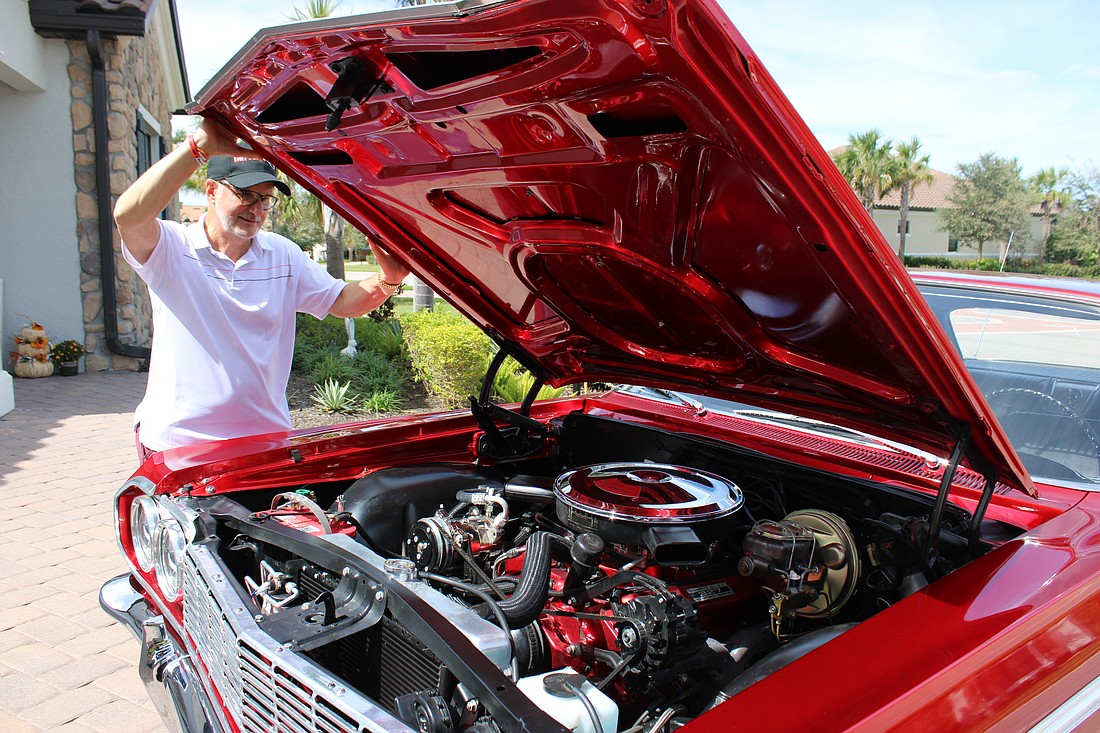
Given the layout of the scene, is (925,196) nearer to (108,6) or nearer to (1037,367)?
(108,6)

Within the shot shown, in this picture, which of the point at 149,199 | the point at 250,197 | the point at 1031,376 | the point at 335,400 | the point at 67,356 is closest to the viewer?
the point at 1031,376

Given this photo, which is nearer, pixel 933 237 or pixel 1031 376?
pixel 1031 376

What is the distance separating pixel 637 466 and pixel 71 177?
9869 mm

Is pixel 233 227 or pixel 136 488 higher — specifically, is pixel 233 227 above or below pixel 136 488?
above

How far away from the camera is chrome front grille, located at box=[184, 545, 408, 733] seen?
1.29 m

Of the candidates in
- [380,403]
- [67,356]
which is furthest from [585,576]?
[67,356]

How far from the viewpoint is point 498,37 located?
132cm

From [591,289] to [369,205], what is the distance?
0.74 m

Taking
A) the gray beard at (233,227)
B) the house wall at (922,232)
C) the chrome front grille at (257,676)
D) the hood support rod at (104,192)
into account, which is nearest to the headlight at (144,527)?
the chrome front grille at (257,676)

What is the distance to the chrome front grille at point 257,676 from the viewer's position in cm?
129

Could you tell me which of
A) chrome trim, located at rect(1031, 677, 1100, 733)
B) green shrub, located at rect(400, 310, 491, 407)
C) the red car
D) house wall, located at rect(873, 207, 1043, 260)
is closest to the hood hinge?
the red car

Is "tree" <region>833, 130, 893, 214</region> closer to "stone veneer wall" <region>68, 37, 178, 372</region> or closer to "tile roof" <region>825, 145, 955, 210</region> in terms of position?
"tile roof" <region>825, 145, 955, 210</region>

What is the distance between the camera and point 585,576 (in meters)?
2.00

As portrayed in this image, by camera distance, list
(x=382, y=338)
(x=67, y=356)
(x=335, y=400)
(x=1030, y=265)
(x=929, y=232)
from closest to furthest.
A: (x=335, y=400) → (x=67, y=356) → (x=382, y=338) → (x=1030, y=265) → (x=929, y=232)
